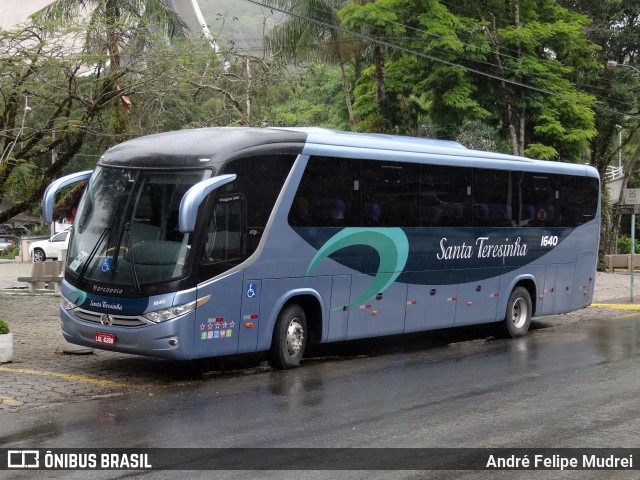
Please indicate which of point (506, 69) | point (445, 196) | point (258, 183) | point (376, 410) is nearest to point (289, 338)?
point (258, 183)

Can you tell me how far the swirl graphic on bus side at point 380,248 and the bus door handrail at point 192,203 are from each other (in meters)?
2.78

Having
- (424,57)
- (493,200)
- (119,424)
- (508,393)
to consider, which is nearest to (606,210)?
(424,57)

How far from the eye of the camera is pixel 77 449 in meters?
8.84

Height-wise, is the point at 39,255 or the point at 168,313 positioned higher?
the point at 168,313

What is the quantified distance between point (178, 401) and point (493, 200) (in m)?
8.81

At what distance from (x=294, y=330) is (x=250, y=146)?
2.82 metres

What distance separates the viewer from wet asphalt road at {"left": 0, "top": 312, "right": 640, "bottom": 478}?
30.2 ft

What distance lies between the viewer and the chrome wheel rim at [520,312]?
63.4 ft

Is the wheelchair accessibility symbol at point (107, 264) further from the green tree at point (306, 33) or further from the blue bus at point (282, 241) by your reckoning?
the green tree at point (306, 33)

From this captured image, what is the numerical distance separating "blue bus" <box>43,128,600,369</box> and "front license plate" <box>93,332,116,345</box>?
2 cm

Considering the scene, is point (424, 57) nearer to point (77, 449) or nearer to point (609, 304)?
point (609, 304)

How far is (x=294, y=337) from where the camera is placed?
14.4 m

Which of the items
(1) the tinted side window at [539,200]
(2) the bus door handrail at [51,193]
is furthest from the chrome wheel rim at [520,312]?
(2) the bus door handrail at [51,193]

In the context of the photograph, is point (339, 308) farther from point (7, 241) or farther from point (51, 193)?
point (7, 241)
